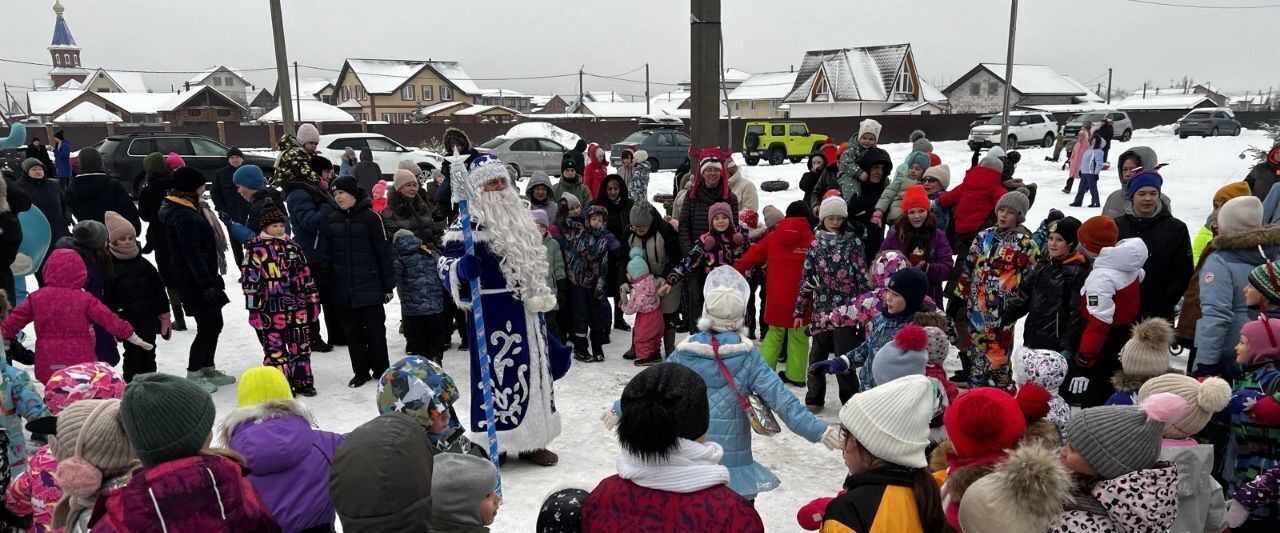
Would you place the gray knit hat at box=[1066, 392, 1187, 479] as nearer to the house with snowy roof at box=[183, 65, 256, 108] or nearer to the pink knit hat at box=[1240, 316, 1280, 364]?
the pink knit hat at box=[1240, 316, 1280, 364]

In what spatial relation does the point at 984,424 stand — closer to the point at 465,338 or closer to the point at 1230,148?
the point at 465,338

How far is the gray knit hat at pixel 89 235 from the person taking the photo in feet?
18.7

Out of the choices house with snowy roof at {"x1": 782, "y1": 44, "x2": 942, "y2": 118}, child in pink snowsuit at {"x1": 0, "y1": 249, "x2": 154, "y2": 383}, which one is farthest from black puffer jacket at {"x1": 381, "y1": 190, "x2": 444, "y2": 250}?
house with snowy roof at {"x1": 782, "y1": 44, "x2": 942, "y2": 118}

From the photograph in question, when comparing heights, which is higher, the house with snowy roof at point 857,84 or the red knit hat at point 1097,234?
the house with snowy roof at point 857,84

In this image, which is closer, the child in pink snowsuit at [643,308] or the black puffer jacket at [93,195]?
the child in pink snowsuit at [643,308]

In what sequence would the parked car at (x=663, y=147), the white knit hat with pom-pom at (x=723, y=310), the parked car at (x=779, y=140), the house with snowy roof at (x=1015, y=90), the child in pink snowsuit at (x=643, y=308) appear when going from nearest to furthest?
1. the white knit hat with pom-pom at (x=723, y=310)
2. the child in pink snowsuit at (x=643, y=308)
3. the parked car at (x=663, y=147)
4. the parked car at (x=779, y=140)
5. the house with snowy roof at (x=1015, y=90)

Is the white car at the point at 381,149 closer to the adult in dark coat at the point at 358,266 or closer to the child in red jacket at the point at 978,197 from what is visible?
the adult in dark coat at the point at 358,266

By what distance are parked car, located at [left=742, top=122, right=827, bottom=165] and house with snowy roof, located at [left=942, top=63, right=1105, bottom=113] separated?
3558cm

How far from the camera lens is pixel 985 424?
2590 mm

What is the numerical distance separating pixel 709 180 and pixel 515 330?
3007 mm

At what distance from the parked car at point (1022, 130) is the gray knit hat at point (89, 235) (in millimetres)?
26865

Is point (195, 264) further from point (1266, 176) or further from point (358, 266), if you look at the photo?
point (1266, 176)

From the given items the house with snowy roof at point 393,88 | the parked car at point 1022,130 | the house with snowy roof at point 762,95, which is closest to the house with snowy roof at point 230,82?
the house with snowy roof at point 393,88

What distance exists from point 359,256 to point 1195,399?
17.8ft
